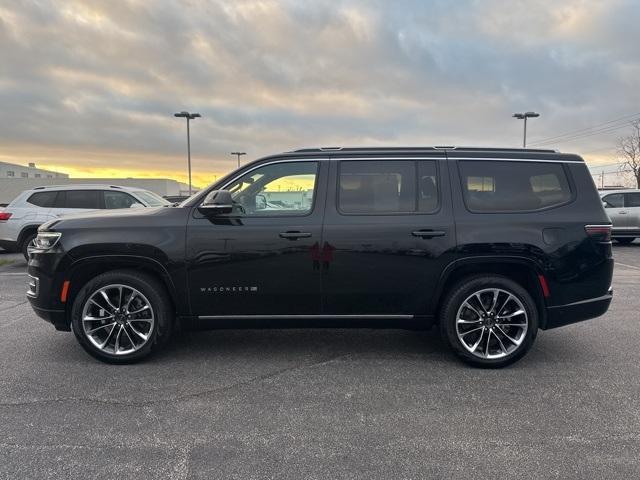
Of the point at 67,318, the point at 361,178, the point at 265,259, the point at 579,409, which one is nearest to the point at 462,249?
the point at 361,178

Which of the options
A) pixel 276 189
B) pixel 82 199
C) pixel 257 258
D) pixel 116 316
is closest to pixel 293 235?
pixel 257 258

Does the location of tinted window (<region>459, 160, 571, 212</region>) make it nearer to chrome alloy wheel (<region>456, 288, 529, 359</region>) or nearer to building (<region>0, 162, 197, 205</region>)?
chrome alloy wheel (<region>456, 288, 529, 359</region>)

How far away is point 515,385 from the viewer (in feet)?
12.1

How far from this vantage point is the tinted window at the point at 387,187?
159 inches

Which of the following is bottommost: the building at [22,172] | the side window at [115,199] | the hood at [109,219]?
the hood at [109,219]

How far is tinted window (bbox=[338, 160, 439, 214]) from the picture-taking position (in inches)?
159

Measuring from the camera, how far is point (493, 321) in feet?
13.2

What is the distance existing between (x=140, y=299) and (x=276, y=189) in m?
1.55

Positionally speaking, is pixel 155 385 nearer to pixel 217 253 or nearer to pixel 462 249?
pixel 217 253

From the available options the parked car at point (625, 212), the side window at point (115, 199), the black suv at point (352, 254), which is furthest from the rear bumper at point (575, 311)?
the parked car at point (625, 212)

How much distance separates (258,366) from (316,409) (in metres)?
0.94

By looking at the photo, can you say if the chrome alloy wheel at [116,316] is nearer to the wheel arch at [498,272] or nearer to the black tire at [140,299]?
the black tire at [140,299]

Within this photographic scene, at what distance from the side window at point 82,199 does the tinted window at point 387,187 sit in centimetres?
787

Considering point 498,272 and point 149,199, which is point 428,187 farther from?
point 149,199
